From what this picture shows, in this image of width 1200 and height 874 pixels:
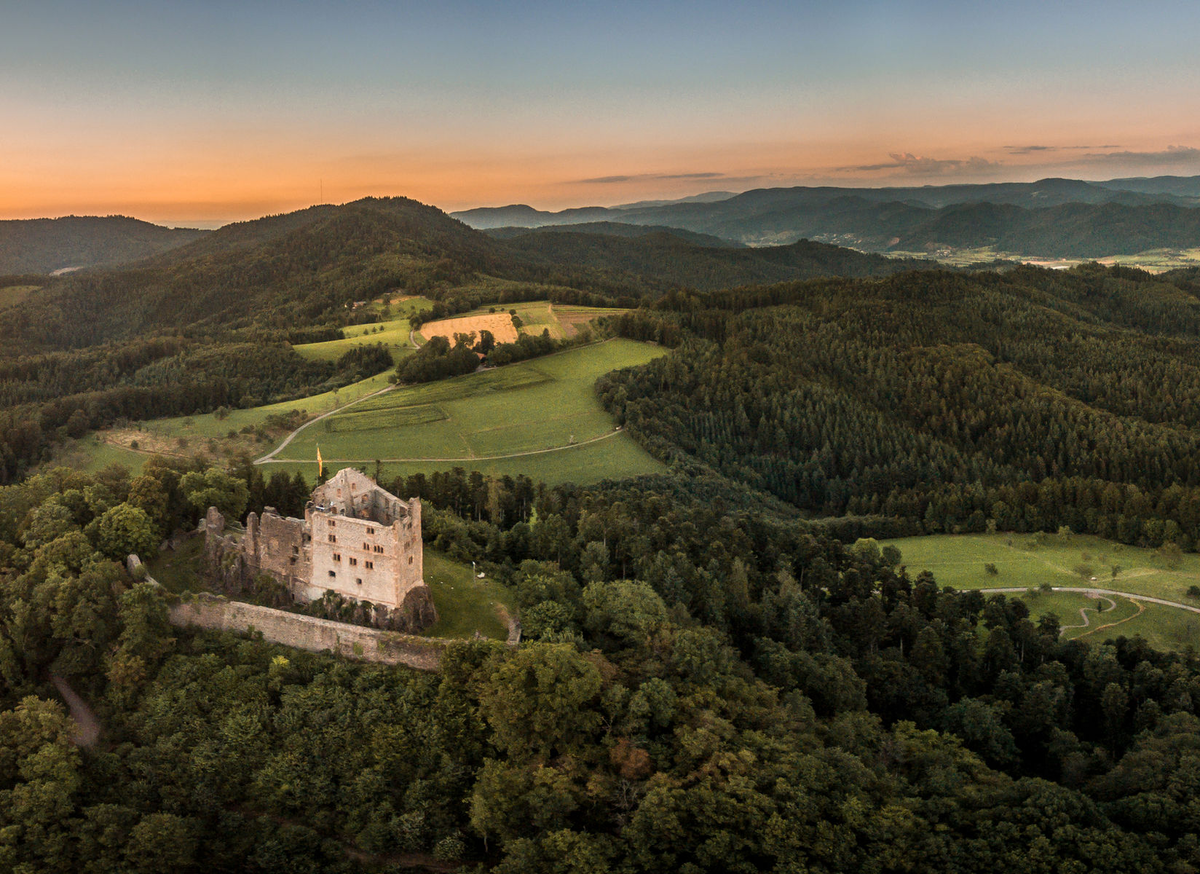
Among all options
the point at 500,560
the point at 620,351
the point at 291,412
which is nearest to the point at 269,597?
the point at 500,560

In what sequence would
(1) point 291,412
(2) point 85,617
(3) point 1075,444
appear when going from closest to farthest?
(2) point 85,617
(1) point 291,412
(3) point 1075,444

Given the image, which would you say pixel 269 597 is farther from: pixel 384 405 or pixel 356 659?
pixel 384 405

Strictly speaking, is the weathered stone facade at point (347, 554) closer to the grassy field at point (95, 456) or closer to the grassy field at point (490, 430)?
the grassy field at point (490, 430)

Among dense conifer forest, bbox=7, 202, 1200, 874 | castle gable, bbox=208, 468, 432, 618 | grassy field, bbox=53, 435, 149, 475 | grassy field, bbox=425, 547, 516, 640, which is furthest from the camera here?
grassy field, bbox=53, 435, 149, 475

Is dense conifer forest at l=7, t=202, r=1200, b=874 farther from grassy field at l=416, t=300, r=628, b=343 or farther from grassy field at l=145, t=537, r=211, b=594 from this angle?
grassy field at l=416, t=300, r=628, b=343

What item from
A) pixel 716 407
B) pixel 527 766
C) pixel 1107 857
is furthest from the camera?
pixel 716 407

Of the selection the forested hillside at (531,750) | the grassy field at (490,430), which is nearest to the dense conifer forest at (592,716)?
the forested hillside at (531,750)

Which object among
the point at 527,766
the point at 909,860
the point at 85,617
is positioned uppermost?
the point at 85,617

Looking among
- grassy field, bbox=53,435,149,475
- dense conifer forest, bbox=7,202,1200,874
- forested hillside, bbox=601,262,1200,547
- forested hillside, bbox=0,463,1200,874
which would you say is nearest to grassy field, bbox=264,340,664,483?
forested hillside, bbox=601,262,1200,547
